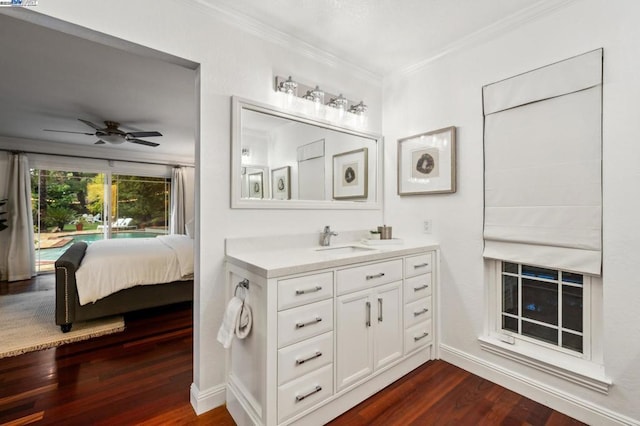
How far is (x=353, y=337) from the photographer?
175 centimetres

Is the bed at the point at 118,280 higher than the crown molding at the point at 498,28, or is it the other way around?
the crown molding at the point at 498,28

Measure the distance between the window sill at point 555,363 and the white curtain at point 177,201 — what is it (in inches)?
238

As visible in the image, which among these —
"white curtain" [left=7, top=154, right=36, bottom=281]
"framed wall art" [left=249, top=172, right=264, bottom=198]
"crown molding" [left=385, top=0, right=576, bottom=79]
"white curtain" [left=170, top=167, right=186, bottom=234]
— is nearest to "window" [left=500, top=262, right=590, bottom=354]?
"crown molding" [left=385, top=0, right=576, bottom=79]

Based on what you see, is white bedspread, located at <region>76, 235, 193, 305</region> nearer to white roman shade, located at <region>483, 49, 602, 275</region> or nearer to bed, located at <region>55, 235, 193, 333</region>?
bed, located at <region>55, 235, 193, 333</region>

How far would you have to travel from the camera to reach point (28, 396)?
6.12 feet

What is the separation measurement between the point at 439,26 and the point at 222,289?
2332 millimetres

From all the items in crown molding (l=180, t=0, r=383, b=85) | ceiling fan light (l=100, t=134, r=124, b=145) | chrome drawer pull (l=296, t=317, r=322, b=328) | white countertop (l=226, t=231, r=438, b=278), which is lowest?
chrome drawer pull (l=296, t=317, r=322, b=328)

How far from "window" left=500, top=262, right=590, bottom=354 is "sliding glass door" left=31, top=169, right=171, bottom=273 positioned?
6337 millimetres

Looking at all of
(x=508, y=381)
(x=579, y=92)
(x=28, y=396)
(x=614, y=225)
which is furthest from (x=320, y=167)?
(x=28, y=396)

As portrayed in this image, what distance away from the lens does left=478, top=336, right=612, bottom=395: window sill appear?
1.61 metres

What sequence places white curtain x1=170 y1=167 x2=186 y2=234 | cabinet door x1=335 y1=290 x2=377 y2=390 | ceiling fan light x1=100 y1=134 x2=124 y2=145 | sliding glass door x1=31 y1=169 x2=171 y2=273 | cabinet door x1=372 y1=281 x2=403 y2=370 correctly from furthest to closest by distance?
white curtain x1=170 y1=167 x2=186 y2=234 → sliding glass door x1=31 y1=169 x2=171 y2=273 → ceiling fan light x1=100 y1=134 x2=124 y2=145 → cabinet door x1=372 y1=281 x2=403 y2=370 → cabinet door x1=335 y1=290 x2=377 y2=390

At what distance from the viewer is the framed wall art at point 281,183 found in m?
2.11

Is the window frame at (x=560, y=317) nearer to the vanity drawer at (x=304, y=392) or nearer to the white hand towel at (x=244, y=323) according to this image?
the vanity drawer at (x=304, y=392)

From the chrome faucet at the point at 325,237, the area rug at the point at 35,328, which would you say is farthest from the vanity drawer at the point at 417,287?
the area rug at the point at 35,328
